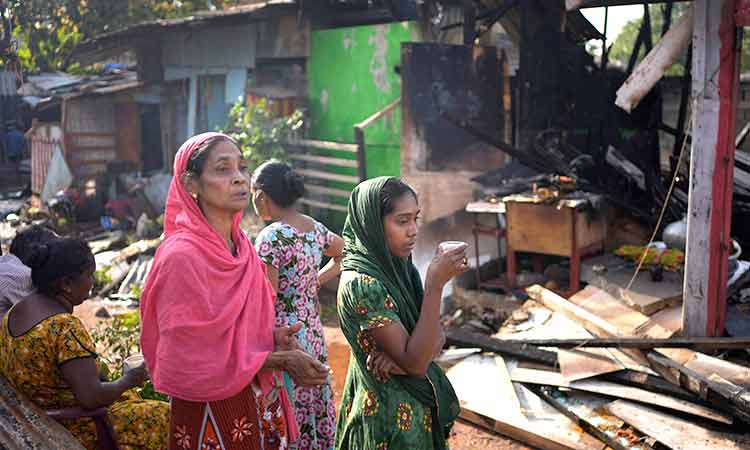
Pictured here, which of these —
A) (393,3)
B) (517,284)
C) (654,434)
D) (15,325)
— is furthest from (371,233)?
(393,3)

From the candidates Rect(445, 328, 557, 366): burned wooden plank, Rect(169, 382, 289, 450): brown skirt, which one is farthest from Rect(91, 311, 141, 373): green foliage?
Rect(445, 328, 557, 366): burned wooden plank

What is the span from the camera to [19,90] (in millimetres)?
5129

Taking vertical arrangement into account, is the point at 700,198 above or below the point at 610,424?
above

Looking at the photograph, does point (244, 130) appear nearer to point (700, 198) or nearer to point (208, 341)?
point (700, 198)

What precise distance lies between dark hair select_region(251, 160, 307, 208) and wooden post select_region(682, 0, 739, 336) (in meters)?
3.31

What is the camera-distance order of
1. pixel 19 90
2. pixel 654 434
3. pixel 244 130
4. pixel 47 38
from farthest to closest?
pixel 47 38
pixel 244 130
pixel 19 90
pixel 654 434

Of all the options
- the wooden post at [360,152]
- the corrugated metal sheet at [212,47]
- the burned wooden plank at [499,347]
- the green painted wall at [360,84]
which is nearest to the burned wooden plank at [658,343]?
the burned wooden plank at [499,347]

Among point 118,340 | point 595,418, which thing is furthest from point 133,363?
point 595,418

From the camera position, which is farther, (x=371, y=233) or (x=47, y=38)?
(x=47, y=38)

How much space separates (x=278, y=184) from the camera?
353 cm

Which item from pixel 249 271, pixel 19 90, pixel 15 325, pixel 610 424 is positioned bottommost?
pixel 610 424

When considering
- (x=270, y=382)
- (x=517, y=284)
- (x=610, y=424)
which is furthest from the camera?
(x=517, y=284)

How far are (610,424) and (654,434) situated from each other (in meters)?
0.34

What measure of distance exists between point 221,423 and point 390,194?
3.36 ft
